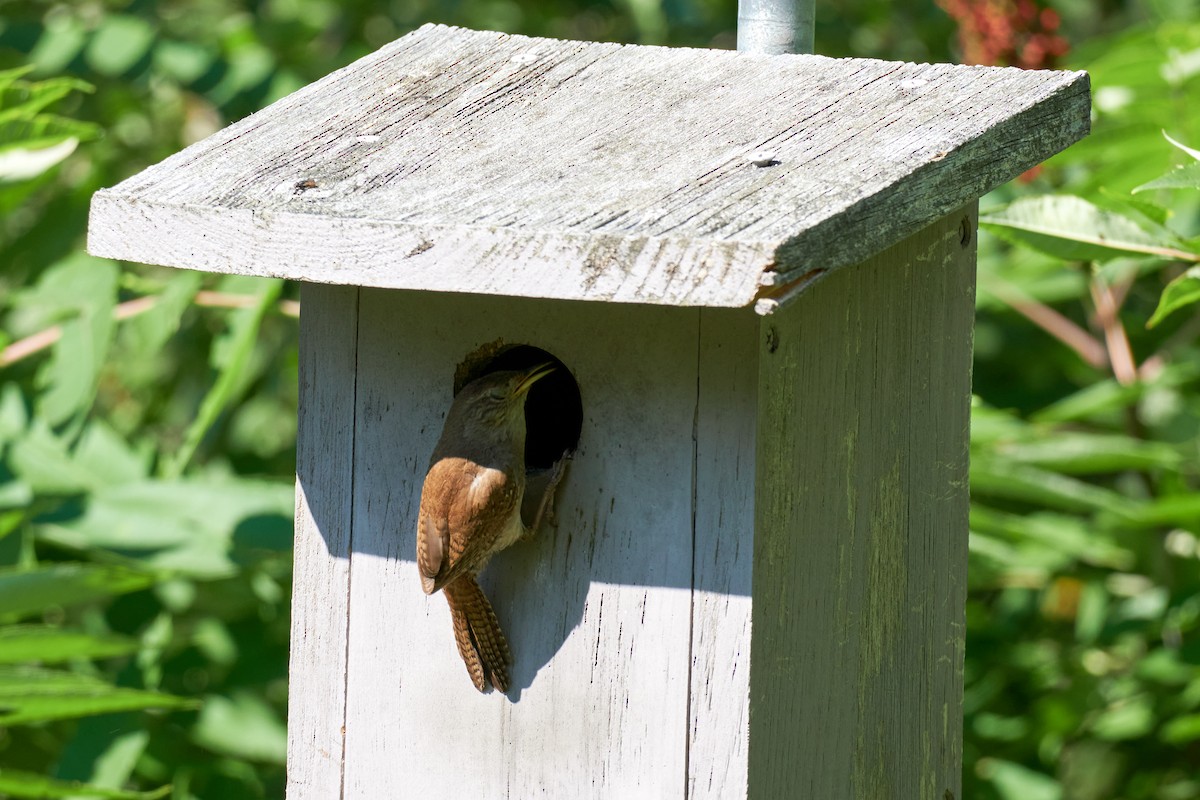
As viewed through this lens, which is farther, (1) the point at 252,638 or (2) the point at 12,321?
(2) the point at 12,321

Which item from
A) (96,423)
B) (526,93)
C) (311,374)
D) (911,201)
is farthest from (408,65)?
(96,423)

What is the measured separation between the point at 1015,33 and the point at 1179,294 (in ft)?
4.79

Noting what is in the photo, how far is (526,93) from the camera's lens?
212cm

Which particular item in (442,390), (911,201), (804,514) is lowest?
(804,514)

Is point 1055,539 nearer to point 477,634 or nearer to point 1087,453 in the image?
point 1087,453

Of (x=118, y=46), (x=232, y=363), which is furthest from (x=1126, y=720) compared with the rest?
(x=118, y=46)

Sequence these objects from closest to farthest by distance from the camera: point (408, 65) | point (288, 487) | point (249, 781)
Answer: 1. point (408, 65)
2. point (288, 487)
3. point (249, 781)

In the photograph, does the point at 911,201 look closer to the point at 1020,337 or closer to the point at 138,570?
the point at 138,570

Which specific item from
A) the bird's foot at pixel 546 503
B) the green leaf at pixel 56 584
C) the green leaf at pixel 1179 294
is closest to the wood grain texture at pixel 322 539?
the bird's foot at pixel 546 503

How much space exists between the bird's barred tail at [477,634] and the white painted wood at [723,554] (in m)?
0.27

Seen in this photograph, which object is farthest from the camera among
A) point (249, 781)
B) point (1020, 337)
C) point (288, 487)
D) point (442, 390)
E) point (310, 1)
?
point (310, 1)

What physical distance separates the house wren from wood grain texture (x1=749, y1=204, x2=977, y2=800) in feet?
1.01

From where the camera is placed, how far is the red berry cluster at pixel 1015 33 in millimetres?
3408

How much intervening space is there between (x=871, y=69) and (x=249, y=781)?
74.2 inches
